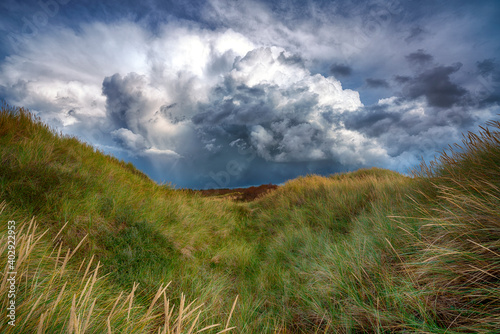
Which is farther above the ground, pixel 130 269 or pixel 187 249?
pixel 187 249

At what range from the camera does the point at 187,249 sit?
4801mm

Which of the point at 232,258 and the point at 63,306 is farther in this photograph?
the point at 232,258

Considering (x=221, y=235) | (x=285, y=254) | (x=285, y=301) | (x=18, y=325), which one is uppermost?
(x=221, y=235)

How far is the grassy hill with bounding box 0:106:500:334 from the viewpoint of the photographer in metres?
1.85

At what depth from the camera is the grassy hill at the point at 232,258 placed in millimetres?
1851

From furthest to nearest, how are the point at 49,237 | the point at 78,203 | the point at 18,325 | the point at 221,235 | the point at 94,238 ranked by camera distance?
the point at 221,235, the point at 78,203, the point at 94,238, the point at 49,237, the point at 18,325

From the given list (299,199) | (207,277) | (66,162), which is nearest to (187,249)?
(207,277)

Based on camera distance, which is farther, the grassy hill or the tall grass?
the grassy hill

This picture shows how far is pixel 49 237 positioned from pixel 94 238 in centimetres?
62

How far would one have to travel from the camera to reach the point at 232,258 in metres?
5.00

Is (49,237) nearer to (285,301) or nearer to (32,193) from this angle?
(32,193)

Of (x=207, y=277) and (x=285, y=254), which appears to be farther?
(x=285, y=254)

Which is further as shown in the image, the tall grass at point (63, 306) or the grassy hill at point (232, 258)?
the grassy hill at point (232, 258)

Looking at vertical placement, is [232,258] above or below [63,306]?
above
